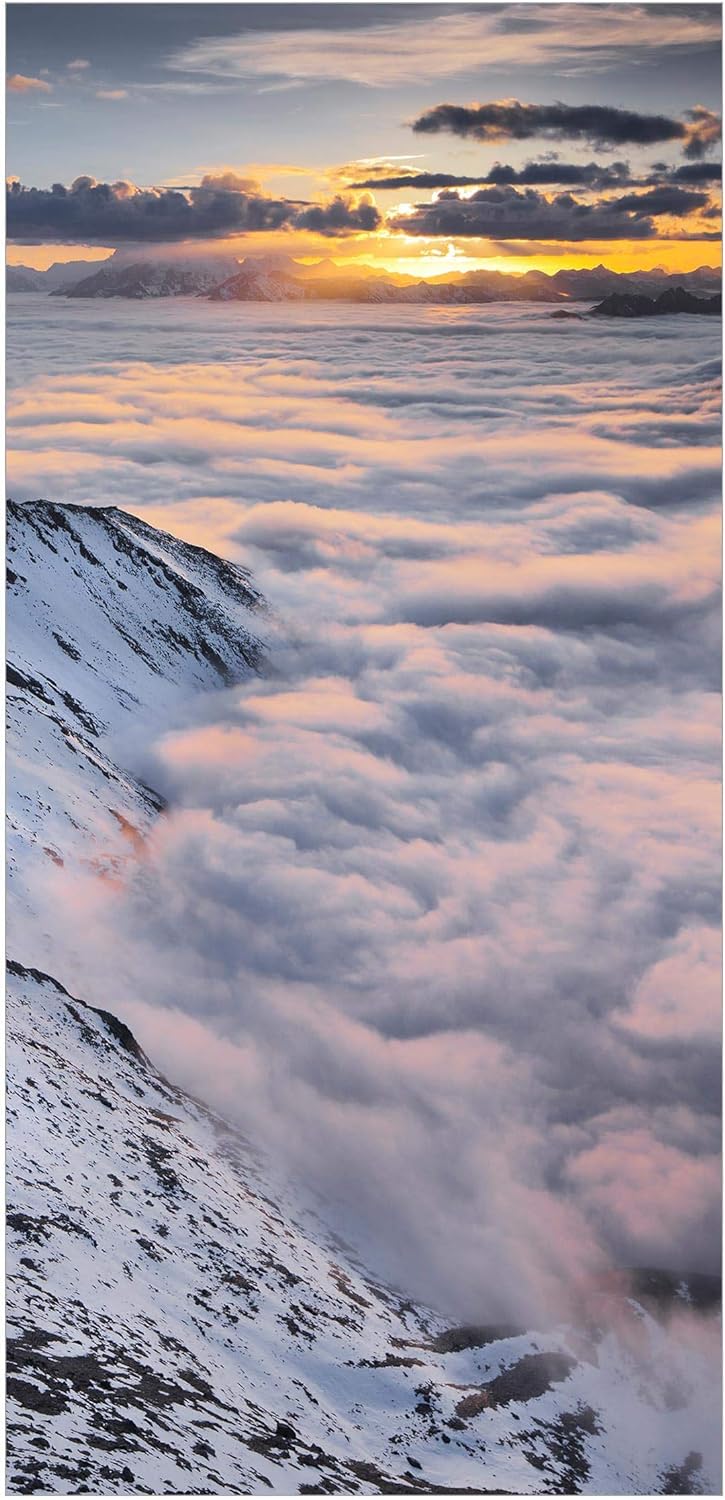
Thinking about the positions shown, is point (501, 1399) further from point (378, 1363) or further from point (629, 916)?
point (629, 916)

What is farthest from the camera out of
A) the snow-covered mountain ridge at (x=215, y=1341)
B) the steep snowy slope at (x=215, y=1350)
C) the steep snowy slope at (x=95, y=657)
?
the steep snowy slope at (x=95, y=657)

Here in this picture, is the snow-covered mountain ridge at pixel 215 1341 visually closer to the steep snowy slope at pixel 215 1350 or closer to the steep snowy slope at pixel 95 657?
the steep snowy slope at pixel 215 1350

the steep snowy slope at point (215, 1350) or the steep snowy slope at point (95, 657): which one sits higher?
the steep snowy slope at point (95, 657)

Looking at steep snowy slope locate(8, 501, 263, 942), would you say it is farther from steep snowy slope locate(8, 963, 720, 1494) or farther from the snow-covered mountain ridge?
steep snowy slope locate(8, 963, 720, 1494)

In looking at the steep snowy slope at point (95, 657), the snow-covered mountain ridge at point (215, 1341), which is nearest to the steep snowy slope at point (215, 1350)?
the snow-covered mountain ridge at point (215, 1341)

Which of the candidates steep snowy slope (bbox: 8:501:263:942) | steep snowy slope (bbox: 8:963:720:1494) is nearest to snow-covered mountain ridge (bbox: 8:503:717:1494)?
→ steep snowy slope (bbox: 8:963:720:1494)

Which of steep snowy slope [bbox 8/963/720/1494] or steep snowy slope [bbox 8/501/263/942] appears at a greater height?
steep snowy slope [bbox 8/501/263/942]

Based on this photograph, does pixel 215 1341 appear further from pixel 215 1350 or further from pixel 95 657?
pixel 95 657

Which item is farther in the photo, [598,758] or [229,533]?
[229,533]

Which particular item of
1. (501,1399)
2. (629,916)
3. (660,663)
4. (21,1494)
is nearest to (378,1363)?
(501,1399)
